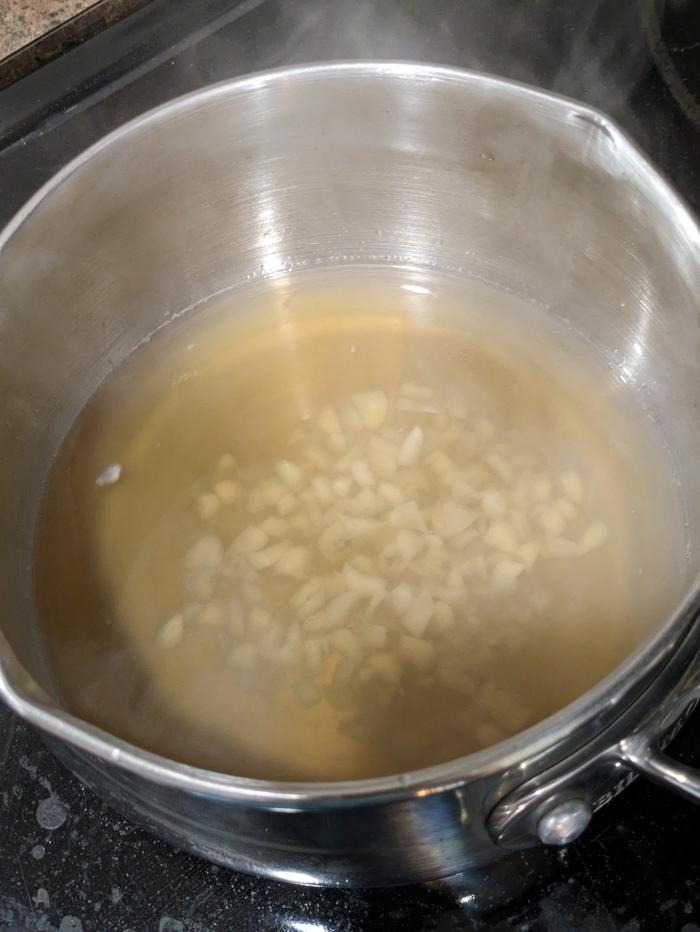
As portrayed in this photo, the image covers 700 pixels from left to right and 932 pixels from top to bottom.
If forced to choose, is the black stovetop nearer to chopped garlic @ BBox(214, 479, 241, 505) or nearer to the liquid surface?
the liquid surface

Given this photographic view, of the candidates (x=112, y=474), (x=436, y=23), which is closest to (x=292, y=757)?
(x=112, y=474)

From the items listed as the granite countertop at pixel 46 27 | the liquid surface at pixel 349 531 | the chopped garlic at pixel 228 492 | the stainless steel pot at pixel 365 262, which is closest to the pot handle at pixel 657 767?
the stainless steel pot at pixel 365 262

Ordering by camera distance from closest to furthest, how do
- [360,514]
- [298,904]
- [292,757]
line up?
1. [298,904]
2. [292,757]
3. [360,514]

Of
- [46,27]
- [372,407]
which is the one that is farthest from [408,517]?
[46,27]

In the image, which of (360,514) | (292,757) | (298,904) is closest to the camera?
(298,904)

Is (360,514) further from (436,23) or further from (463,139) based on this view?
(436,23)
